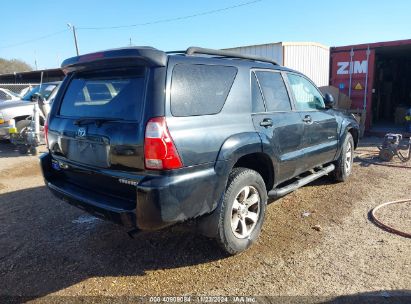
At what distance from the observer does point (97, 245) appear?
12.6 feet

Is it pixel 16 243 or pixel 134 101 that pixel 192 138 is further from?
pixel 16 243

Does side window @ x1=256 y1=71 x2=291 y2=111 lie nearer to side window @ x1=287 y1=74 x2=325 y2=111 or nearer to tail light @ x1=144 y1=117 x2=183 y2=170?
side window @ x1=287 y1=74 x2=325 y2=111

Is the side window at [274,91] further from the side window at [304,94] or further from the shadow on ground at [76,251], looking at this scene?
the shadow on ground at [76,251]

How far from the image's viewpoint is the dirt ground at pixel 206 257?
3.03m

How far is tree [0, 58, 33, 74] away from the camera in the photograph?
2574 inches

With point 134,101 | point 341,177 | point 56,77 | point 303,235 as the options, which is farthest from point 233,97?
point 56,77

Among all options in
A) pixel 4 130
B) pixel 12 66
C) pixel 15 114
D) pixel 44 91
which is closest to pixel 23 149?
pixel 4 130

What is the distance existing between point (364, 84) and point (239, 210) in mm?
8564

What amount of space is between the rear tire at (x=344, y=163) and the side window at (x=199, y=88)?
3.14 metres

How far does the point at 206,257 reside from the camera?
353 centimetres

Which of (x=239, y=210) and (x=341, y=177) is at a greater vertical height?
(x=239, y=210)

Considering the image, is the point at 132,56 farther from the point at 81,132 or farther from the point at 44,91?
the point at 44,91

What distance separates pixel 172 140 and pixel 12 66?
7556 cm

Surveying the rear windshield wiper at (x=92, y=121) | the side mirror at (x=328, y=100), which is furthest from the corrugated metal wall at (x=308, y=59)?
the rear windshield wiper at (x=92, y=121)
